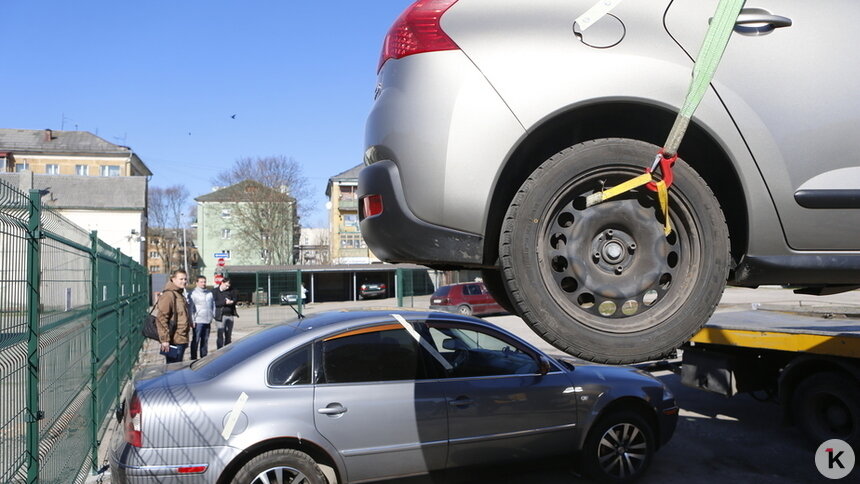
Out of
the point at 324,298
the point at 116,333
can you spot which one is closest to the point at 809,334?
the point at 116,333

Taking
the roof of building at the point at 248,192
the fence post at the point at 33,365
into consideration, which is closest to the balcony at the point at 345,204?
the roof of building at the point at 248,192

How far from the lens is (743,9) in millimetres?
1904

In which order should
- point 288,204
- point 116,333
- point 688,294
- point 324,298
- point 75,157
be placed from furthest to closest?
1. point 75,157
2. point 288,204
3. point 324,298
4. point 116,333
5. point 688,294

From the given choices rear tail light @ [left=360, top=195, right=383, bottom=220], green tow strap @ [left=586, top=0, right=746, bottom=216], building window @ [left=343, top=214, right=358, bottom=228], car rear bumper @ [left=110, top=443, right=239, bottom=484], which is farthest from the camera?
building window @ [left=343, top=214, right=358, bottom=228]

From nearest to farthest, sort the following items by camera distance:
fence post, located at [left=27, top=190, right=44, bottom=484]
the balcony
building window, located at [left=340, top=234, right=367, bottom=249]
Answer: fence post, located at [left=27, top=190, right=44, bottom=484]
the balcony
building window, located at [left=340, top=234, right=367, bottom=249]

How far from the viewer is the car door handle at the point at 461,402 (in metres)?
4.64

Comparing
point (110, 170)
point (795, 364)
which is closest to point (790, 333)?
point (795, 364)

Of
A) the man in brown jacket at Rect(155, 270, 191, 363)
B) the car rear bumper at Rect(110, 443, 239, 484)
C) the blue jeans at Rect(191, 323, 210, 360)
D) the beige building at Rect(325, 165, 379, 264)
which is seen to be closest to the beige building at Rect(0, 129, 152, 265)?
the blue jeans at Rect(191, 323, 210, 360)

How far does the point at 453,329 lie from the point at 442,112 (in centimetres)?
346

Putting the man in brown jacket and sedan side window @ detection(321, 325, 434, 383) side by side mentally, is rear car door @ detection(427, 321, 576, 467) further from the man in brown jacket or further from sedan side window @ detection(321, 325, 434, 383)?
the man in brown jacket

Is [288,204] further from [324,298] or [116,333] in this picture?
[116,333]

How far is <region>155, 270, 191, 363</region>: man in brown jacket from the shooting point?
7.82 m

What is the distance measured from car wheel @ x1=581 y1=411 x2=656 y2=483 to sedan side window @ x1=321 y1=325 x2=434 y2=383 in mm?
1569

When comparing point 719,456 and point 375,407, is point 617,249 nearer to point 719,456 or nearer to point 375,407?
point 375,407
